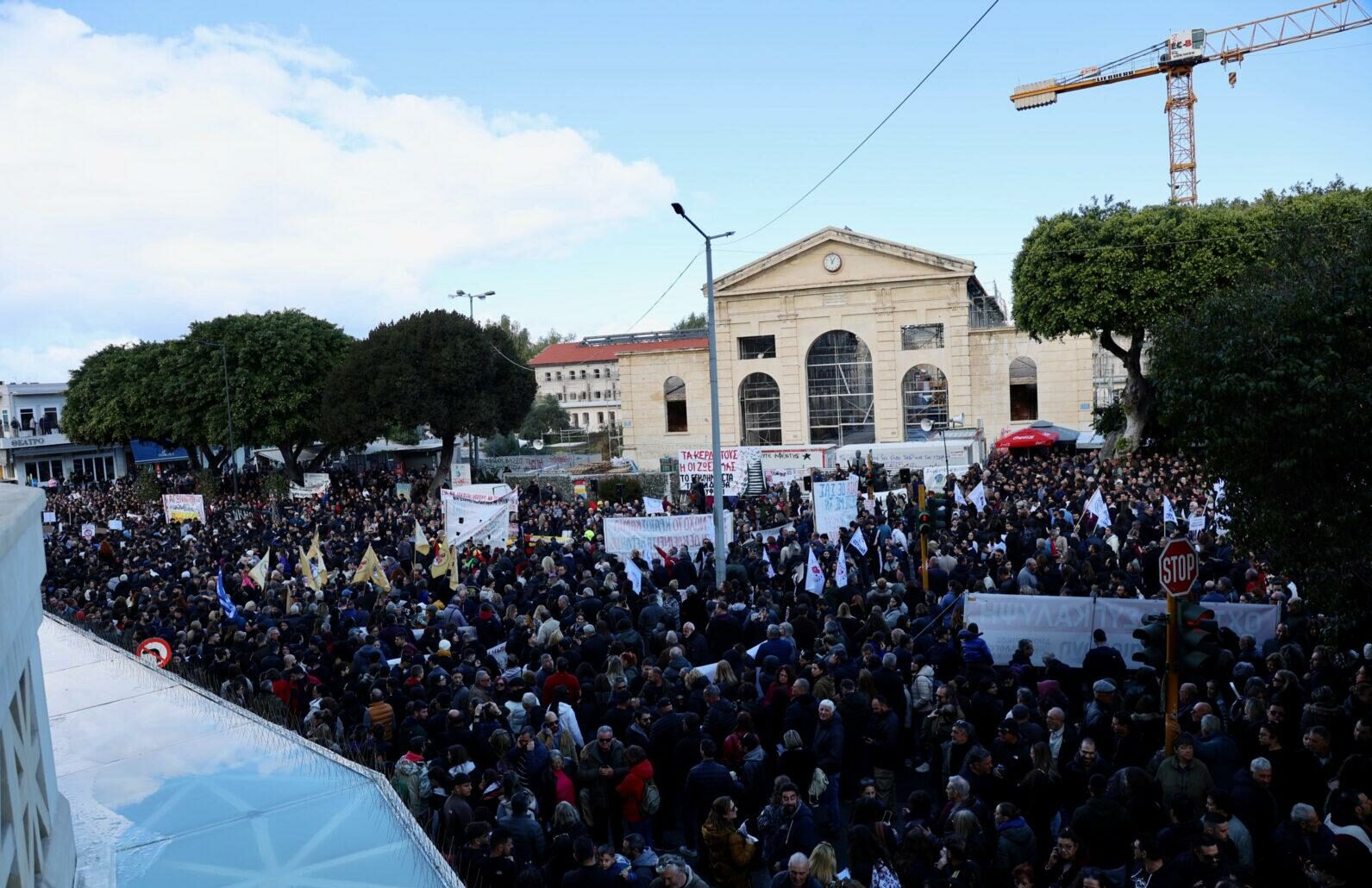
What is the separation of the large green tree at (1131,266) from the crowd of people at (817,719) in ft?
57.7

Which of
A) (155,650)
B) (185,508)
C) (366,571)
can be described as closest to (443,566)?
(366,571)

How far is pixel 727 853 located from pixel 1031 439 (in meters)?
33.2

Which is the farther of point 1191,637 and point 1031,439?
point 1031,439

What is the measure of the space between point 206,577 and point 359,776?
1502 centimetres

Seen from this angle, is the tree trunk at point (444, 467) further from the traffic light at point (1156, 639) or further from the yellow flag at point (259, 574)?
the traffic light at point (1156, 639)

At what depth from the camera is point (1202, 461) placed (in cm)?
946

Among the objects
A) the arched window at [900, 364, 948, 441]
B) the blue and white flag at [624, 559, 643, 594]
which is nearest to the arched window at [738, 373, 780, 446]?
the arched window at [900, 364, 948, 441]

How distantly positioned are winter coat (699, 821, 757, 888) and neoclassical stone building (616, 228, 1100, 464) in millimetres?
42176

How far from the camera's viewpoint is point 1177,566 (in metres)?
7.64

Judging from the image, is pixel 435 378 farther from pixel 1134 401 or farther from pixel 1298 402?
pixel 1298 402

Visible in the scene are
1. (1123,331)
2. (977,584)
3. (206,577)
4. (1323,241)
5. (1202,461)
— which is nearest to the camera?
(1323,241)

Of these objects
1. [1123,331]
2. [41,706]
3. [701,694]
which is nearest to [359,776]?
[41,706]

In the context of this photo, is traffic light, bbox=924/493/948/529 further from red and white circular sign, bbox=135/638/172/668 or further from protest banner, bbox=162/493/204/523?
protest banner, bbox=162/493/204/523

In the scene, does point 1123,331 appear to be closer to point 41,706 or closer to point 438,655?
point 438,655
